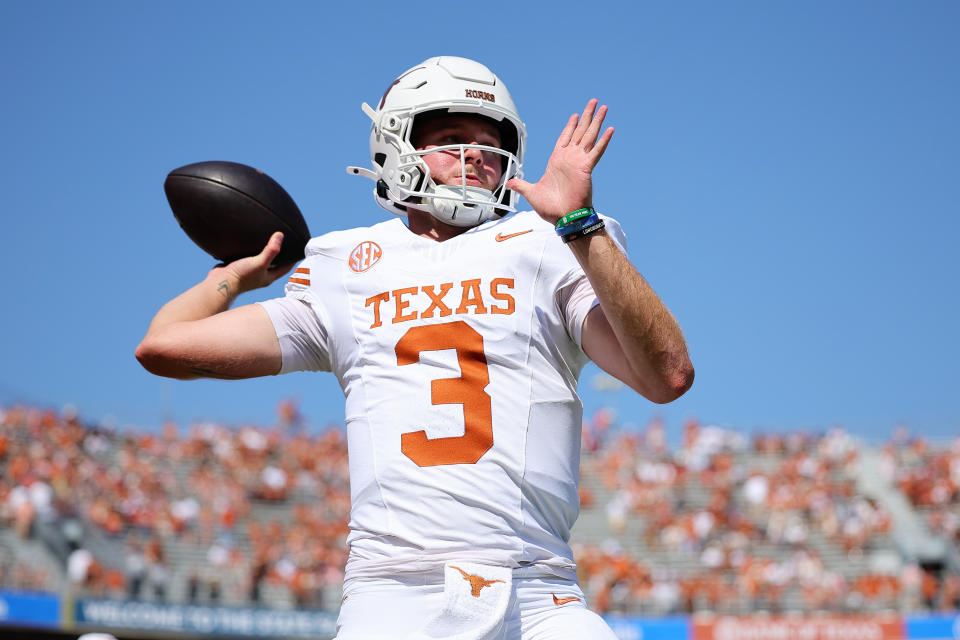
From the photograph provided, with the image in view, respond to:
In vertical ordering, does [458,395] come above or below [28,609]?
above

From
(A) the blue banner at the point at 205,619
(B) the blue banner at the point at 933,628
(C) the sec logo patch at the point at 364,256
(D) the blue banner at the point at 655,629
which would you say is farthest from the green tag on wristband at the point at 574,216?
(B) the blue banner at the point at 933,628

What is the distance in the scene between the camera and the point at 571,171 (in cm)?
239

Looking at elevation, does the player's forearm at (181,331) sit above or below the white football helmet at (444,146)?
below

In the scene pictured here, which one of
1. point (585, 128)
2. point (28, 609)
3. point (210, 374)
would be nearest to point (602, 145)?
point (585, 128)

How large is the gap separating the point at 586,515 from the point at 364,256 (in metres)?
17.5

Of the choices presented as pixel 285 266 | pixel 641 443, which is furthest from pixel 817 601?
pixel 285 266

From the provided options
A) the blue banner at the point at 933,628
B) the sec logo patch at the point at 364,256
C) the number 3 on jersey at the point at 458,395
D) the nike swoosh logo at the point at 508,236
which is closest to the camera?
the number 3 on jersey at the point at 458,395

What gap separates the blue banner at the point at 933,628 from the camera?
15.4 metres

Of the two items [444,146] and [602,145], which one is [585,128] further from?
[444,146]

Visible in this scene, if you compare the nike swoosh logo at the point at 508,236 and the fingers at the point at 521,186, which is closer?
the fingers at the point at 521,186

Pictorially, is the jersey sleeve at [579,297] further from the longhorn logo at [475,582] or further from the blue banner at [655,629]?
the blue banner at [655,629]

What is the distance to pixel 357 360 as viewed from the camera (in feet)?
8.78

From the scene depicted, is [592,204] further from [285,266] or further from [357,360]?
[285,266]

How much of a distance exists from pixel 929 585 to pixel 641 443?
6.29m
